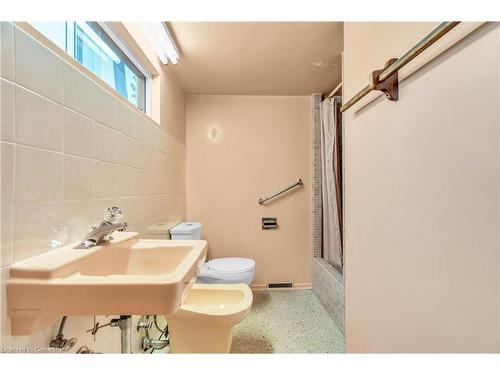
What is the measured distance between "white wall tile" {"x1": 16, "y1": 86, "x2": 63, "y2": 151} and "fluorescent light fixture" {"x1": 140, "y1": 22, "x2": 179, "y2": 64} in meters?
0.79

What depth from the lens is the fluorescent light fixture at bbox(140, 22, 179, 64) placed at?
1.20m

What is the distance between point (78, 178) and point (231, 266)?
4.34ft

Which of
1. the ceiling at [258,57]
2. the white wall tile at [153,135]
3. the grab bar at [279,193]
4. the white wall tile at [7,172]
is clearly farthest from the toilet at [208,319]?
the ceiling at [258,57]

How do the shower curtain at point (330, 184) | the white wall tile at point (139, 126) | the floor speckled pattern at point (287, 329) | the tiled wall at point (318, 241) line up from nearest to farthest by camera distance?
the white wall tile at point (139, 126) → the floor speckled pattern at point (287, 329) → the tiled wall at point (318, 241) → the shower curtain at point (330, 184)

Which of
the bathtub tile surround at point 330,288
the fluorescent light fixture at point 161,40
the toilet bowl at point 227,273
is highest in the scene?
the fluorescent light fixture at point 161,40

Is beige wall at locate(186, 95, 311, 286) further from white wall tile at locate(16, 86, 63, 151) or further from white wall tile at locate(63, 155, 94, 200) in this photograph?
white wall tile at locate(16, 86, 63, 151)

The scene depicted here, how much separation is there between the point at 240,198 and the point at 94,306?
1.87 metres

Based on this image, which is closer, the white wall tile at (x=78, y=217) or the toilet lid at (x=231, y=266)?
the white wall tile at (x=78, y=217)

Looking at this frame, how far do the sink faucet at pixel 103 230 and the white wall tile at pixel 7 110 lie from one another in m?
0.30

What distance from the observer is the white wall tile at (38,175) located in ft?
1.84

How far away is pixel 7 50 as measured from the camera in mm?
536

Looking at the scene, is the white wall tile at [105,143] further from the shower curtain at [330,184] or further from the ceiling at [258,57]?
the shower curtain at [330,184]

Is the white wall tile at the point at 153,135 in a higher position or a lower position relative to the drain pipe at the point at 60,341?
higher

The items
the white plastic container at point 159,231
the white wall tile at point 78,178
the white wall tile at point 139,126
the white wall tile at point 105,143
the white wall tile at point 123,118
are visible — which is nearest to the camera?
the white wall tile at point 78,178
